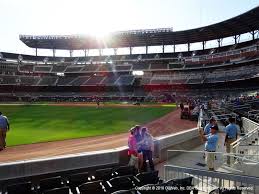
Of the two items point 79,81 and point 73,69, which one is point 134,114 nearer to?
point 79,81

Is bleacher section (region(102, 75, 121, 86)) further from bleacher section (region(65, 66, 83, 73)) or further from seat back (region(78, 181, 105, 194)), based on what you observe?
seat back (region(78, 181, 105, 194))

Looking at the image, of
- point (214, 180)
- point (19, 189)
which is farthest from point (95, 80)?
point (19, 189)

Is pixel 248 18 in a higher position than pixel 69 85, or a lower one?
higher

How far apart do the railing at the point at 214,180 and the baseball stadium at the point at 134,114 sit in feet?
0.10

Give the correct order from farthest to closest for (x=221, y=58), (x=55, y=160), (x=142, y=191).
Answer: (x=221, y=58) → (x=55, y=160) → (x=142, y=191)

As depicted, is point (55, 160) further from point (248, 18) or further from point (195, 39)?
point (195, 39)

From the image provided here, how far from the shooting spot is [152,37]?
274ft

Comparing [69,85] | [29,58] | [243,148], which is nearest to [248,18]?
[69,85]

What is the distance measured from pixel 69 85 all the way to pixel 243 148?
78807mm

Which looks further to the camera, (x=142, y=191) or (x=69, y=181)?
(x=69, y=181)

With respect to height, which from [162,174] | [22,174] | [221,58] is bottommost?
[162,174]

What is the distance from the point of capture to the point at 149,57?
92188 mm

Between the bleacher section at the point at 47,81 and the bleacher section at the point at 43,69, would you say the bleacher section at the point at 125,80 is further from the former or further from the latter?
the bleacher section at the point at 43,69

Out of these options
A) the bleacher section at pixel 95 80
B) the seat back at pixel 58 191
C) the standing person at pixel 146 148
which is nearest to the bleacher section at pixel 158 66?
the bleacher section at pixel 95 80
